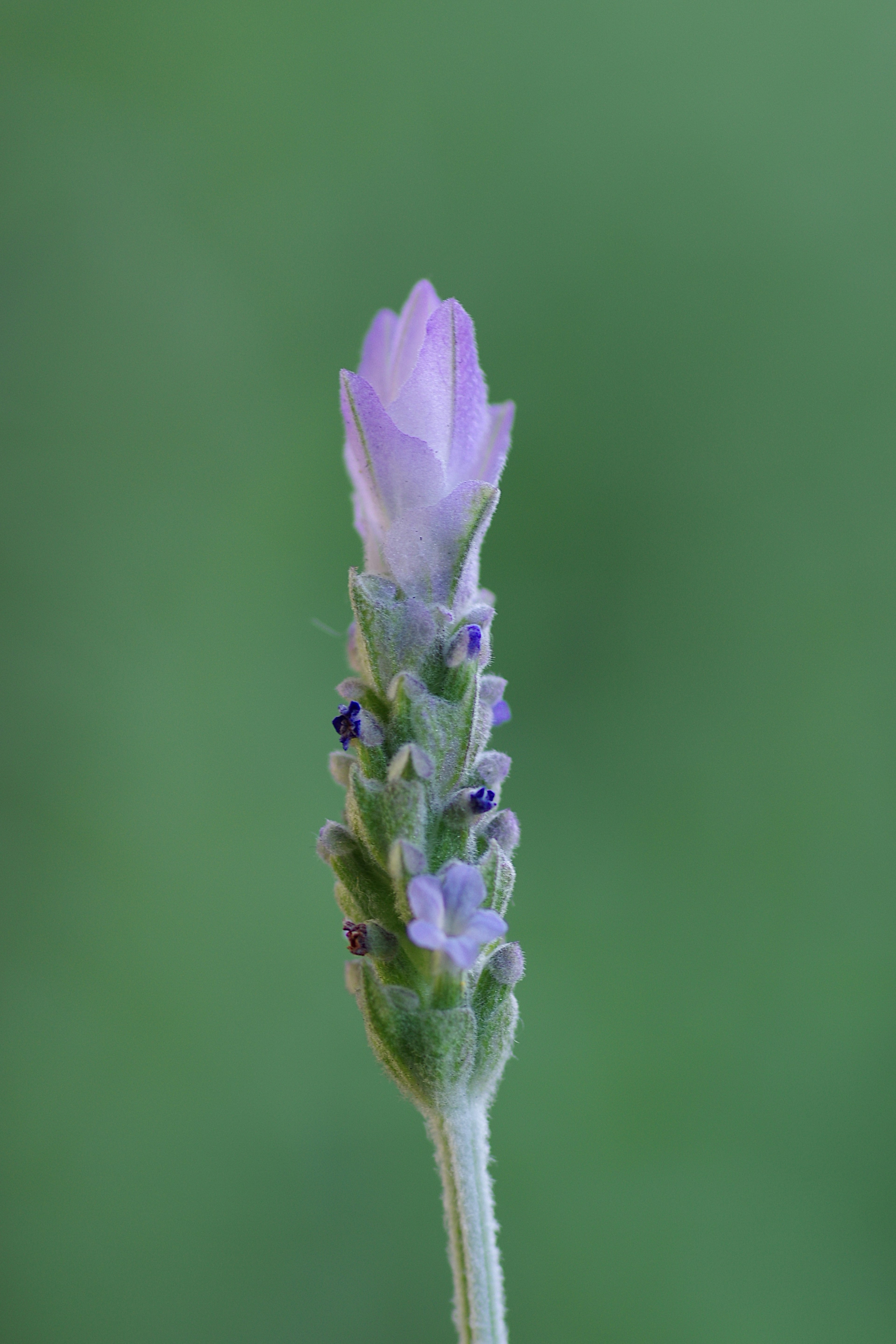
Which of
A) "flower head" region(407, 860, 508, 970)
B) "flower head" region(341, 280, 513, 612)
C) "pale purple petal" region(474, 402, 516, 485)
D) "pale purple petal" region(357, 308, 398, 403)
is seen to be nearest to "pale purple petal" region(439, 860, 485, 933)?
"flower head" region(407, 860, 508, 970)

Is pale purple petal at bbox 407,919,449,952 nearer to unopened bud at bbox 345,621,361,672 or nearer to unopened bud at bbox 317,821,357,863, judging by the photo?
unopened bud at bbox 317,821,357,863

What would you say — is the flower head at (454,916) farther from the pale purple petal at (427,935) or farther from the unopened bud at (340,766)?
the unopened bud at (340,766)

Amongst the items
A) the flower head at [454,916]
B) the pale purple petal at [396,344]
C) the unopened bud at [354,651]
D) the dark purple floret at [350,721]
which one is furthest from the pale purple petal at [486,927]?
the pale purple petal at [396,344]

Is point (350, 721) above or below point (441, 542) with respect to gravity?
below

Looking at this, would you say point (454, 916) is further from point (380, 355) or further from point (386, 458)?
point (380, 355)

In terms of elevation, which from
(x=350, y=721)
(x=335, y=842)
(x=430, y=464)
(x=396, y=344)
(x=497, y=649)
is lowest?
(x=335, y=842)

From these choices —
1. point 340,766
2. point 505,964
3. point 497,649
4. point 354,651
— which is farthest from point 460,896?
point 497,649
